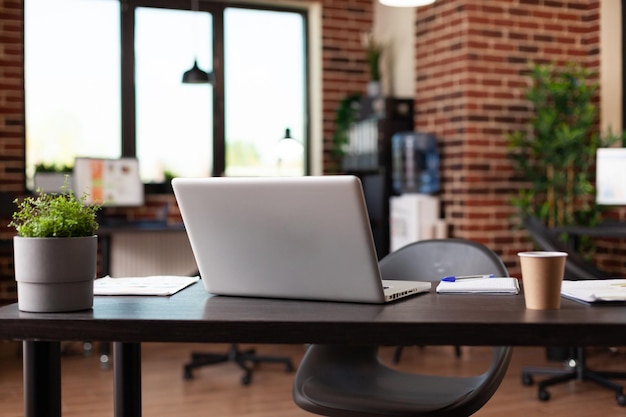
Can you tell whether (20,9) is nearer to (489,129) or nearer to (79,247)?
(489,129)

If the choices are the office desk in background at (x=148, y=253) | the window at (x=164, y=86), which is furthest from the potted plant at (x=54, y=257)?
the window at (x=164, y=86)

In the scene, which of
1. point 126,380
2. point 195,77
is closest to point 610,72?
point 195,77

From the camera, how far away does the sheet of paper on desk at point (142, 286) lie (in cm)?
168

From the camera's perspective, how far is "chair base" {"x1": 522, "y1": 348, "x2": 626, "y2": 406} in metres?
3.64

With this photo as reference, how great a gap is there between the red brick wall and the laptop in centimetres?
327

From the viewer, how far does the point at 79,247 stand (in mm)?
1428

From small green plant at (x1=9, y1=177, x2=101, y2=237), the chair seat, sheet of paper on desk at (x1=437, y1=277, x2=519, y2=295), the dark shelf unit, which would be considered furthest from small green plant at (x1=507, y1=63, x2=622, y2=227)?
small green plant at (x1=9, y1=177, x2=101, y2=237)

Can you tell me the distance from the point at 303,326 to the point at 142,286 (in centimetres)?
58

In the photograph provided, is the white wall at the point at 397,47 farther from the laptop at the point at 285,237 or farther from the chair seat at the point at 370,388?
the laptop at the point at 285,237

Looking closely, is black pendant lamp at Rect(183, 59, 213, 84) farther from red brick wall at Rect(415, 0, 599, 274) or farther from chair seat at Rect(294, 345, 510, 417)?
Result: chair seat at Rect(294, 345, 510, 417)

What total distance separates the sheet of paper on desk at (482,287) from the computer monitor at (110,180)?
374 cm

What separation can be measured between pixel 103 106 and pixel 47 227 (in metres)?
4.25

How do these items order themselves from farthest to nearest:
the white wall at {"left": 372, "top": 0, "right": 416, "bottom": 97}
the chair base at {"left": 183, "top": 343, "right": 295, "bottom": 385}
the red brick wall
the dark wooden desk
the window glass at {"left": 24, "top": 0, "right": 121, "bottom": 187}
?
the white wall at {"left": 372, "top": 0, "right": 416, "bottom": 97}, the window glass at {"left": 24, "top": 0, "right": 121, "bottom": 187}, the red brick wall, the chair base at {"left": 183, "top": 343, "right": 295, "bottom": 385}, the dark wooden desk

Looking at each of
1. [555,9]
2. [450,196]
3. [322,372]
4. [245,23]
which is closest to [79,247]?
[322,372]
